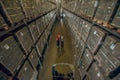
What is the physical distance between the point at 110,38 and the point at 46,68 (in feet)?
12.5

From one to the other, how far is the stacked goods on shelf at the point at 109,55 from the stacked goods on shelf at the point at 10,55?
1875 millimetres

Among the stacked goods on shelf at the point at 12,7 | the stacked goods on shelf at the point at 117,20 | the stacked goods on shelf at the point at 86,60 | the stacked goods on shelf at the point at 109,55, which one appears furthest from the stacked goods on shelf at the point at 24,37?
the stacked goods on shelf at the point at 117,20

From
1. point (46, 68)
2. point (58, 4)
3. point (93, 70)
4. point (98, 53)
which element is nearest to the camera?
point (98, 53)

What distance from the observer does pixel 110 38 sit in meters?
2.17

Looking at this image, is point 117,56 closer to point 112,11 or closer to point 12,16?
point 112,11

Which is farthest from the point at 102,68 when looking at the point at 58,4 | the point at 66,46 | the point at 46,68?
the point at 58,4

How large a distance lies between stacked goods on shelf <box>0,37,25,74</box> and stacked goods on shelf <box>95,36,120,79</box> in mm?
1875

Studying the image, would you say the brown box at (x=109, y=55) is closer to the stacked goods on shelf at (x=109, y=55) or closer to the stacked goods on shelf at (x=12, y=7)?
the stacked goods on shelf at (x=109, y=55)

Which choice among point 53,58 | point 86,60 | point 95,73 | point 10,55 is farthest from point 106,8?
point 53,58

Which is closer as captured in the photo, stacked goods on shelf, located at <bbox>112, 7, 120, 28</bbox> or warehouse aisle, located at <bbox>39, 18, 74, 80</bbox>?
stacked goods on shelf, located at <bbox>112, 7, 120, 28</bbox>

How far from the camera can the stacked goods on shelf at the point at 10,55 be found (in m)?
2.13

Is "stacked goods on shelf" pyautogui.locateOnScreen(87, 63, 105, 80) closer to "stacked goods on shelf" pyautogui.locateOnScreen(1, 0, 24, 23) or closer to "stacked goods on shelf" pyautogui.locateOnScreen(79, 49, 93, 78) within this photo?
"stacked goods on shelf" pyautogui.locateOnScreen(79, 49, 93, 78)

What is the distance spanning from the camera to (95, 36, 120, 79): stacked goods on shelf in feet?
6.53

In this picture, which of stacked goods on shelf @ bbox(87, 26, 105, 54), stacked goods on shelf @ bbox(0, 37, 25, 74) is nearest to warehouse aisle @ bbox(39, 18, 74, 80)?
stacked goods on shelf @ bbox(0, 37, 25, 74)
